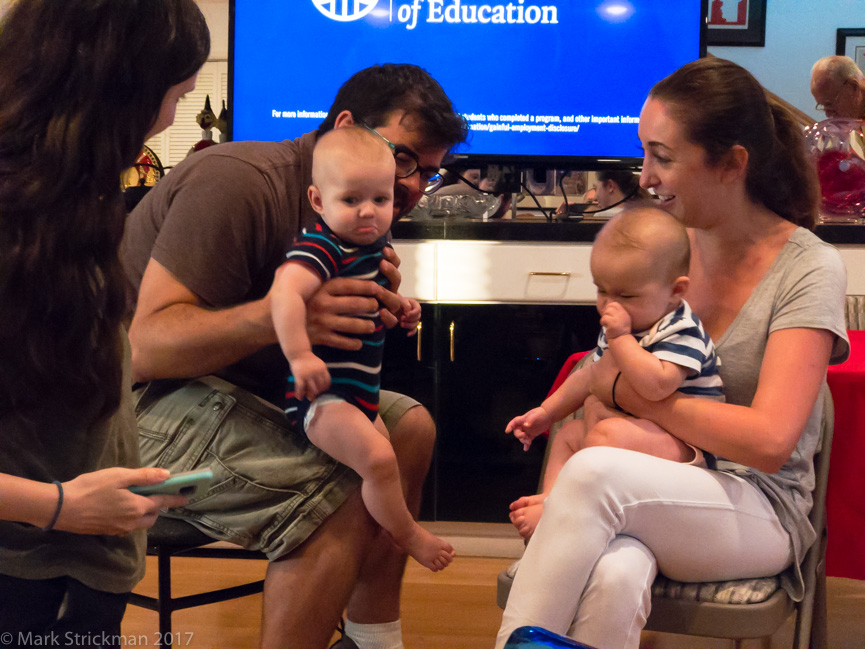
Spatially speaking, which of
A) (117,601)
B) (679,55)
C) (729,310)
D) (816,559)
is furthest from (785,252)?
(679,55)

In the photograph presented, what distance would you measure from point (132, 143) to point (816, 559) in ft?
3.67

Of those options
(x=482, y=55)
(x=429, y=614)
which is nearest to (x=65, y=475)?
(x=429, y=614)

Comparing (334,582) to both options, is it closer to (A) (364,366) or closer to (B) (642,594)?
(A) (364,366)

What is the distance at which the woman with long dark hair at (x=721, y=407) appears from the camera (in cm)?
112

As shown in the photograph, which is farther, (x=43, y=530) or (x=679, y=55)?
(x=679, y=55)

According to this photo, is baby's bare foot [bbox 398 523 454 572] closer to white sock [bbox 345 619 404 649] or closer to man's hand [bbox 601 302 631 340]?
white sock [bbox 345 619 404 649]

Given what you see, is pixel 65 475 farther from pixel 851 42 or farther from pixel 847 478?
pixel 851 42

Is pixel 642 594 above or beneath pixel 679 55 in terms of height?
beneath

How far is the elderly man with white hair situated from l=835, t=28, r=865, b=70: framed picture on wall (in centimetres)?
190

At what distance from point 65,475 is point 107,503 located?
104mm

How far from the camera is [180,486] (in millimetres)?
937

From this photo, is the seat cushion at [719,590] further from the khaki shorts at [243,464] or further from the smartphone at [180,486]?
the smartphone at [180,486]

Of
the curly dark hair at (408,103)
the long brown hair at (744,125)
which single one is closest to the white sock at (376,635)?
the curly dark hair at (408,103)

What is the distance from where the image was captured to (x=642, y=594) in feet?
3.67
